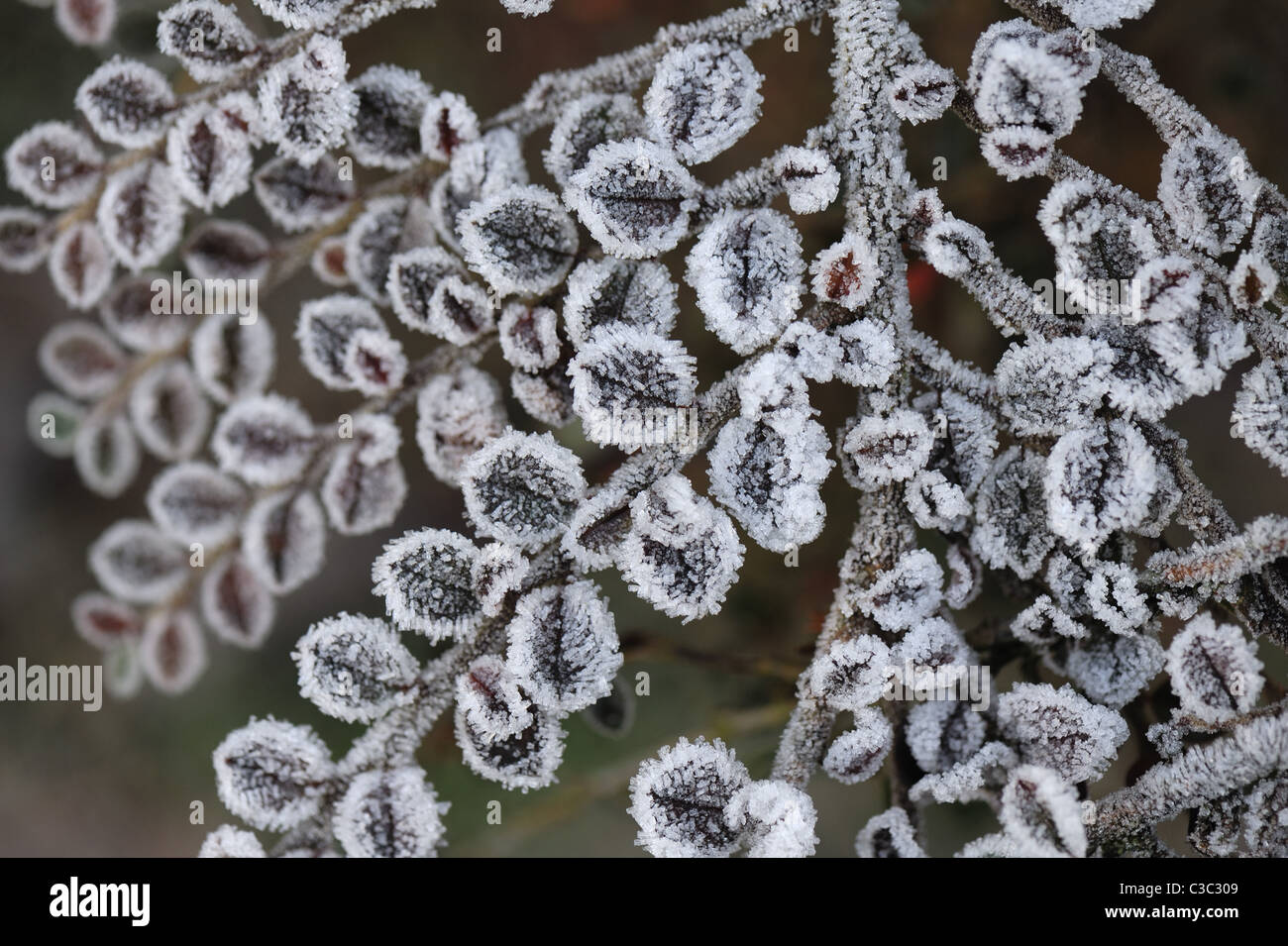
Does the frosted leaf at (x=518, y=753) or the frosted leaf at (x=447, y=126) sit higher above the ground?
the frosted leaf at (x=447, y=126)

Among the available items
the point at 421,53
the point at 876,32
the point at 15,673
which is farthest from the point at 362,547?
the point at 876,32

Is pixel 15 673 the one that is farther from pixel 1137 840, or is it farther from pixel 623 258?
pixel 1137 840

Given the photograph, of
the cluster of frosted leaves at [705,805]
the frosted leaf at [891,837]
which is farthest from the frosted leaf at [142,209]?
the frosted leaf at [891,837]

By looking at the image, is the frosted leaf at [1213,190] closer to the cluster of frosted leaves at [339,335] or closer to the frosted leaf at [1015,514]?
the frosted leaf at [1015,514]

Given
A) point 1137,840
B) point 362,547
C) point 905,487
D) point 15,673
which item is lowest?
point 1137,840

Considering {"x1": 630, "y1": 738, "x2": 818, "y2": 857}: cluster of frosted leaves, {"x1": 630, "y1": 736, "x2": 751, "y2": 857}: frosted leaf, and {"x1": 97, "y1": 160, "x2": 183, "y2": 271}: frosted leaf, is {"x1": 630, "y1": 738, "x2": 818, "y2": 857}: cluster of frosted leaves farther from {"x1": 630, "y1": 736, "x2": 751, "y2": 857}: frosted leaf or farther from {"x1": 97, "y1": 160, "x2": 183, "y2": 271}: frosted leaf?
{"x1": 97, "y1": 160, "x2": 183, "y2": 271}: frosted leaf

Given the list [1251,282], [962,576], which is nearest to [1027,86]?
[1251,282]

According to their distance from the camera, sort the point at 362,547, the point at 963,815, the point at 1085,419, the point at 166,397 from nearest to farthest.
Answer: the point at 1085,419 → the point at 166,397 → the point at 963,815 → the point at 362,547
